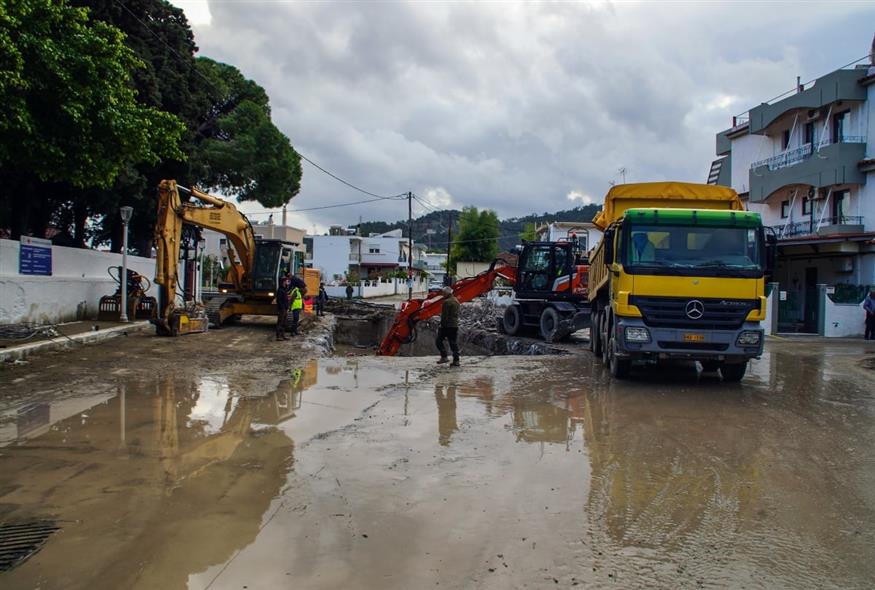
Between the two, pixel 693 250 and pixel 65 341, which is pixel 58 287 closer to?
pixel 65 341

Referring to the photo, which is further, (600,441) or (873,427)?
(873,427)

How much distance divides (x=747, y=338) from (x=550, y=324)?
903 cm

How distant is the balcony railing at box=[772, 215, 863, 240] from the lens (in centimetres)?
2495

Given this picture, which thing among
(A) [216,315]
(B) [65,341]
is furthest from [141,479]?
(A) [216,315]

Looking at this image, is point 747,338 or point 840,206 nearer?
point 747,338

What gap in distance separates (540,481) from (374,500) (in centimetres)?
153

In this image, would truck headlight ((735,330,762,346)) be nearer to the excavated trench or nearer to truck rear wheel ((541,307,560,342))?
the excavated trench

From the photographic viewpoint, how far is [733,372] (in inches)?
436

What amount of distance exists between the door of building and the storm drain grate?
25.7 metres

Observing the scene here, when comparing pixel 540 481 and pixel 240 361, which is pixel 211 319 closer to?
pixel 240 361

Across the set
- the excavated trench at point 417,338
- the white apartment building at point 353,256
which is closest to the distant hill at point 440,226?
the white apartment building at point 353,256

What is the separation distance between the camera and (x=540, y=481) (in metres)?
5.59

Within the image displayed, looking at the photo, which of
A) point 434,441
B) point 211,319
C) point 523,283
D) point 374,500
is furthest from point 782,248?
point 374,500

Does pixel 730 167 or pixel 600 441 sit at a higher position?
pixel 730 167
